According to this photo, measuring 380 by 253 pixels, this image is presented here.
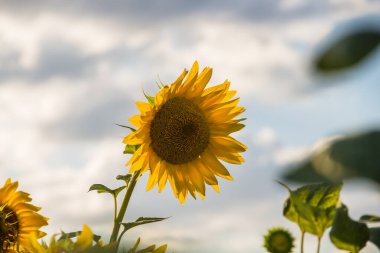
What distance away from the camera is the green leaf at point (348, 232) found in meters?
0.92

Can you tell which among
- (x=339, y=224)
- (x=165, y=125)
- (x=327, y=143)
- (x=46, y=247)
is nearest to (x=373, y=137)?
(x=327, y=143)

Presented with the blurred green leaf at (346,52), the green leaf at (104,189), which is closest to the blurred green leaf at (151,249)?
the green leaf at (104,189)

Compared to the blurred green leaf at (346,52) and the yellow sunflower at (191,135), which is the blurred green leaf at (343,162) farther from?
the yellow sunflower at (191,135)

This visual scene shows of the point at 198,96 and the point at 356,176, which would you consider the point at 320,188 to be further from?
the point at 198,96

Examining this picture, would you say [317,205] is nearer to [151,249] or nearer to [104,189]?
[151,249]

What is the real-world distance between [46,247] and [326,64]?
0.90m

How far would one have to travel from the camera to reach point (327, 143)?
397 mm

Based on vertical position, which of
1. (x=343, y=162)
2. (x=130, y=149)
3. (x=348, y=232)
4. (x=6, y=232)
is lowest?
(x=343, y=162)

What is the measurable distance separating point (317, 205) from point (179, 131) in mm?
1276

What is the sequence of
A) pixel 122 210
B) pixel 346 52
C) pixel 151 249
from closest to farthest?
pixel 346 52, pixel 151 249, pixel 122 210

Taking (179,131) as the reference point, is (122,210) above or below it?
below

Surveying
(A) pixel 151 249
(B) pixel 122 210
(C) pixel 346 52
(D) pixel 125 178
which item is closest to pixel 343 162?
(C) pixel 346 52

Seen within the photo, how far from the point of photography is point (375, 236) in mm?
898

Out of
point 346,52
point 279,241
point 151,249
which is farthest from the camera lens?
point 279,241
